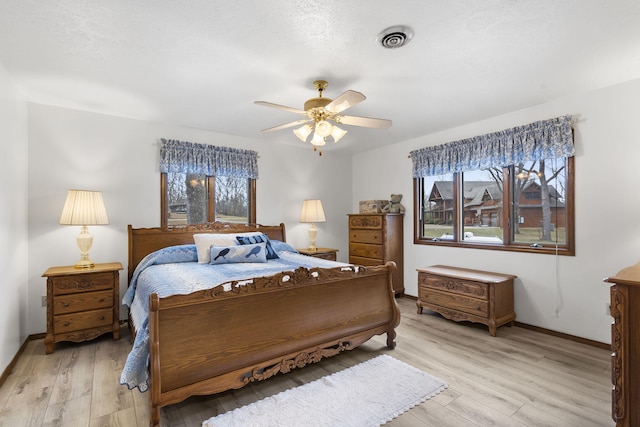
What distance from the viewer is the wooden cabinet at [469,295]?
3.40 m

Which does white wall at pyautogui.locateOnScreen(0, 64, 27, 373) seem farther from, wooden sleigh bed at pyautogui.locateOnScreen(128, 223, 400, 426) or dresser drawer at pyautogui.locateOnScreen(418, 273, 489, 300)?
dresser drawer at pyautogui.locateOnScreen(418, 273, 489, 300)

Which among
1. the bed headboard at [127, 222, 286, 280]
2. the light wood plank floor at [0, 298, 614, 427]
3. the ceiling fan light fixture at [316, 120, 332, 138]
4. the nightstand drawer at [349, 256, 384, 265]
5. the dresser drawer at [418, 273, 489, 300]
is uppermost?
the ceiling fan light fixture at [316, 120, 332, 138]

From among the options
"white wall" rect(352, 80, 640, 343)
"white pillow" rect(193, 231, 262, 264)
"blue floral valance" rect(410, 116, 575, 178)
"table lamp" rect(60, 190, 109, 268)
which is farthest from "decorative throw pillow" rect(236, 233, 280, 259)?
"white wall" rect(352, 80, 640, 343)

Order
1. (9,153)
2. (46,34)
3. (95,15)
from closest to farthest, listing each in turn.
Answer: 1. (95,15)
2. (46,34)
3. (9,153)

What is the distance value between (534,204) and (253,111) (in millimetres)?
3381

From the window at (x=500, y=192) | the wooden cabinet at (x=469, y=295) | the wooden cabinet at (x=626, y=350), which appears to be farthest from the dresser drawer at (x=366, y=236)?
the wooden cabinet at (x=626, y=350)

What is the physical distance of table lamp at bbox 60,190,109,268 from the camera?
3148 millimetres

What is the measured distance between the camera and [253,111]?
3.59 m

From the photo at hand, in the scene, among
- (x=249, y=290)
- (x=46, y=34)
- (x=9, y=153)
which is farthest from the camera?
(x=9, y=153)

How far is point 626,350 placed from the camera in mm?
1584

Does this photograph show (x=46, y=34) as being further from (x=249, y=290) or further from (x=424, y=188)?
(x=424, y=188)

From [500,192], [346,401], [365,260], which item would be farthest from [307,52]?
[365,260]

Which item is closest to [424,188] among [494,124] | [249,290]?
[494,124]

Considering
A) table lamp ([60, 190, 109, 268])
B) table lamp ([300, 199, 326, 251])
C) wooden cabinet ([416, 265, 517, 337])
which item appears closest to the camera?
table lamp ([60, 190, 109, 268])
